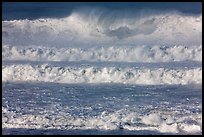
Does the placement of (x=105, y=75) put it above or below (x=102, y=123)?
above

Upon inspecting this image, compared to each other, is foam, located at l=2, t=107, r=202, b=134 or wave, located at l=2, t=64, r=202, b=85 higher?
wave, located at l=2, t=64, r=202, b=85

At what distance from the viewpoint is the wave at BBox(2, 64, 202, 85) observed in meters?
74.6

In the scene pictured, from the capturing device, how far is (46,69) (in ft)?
285

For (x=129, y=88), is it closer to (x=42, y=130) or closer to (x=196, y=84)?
(x=196, y=84)

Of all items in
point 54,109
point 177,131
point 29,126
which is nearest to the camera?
point 177,131

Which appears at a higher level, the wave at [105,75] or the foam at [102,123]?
the wave at [105,75]

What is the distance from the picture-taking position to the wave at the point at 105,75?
245 feet

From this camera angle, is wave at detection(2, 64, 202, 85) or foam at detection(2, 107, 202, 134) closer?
foam at detection(2, 107, 202, 134)

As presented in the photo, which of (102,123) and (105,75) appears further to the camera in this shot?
(105,75)

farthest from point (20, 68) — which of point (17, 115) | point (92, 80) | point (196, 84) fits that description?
point (17, 115)

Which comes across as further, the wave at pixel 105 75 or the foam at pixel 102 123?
the wave at pixel 105 75

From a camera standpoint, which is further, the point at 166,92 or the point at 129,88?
the point at 129,88

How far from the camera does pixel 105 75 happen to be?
77.6m

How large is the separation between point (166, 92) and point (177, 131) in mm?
33401
